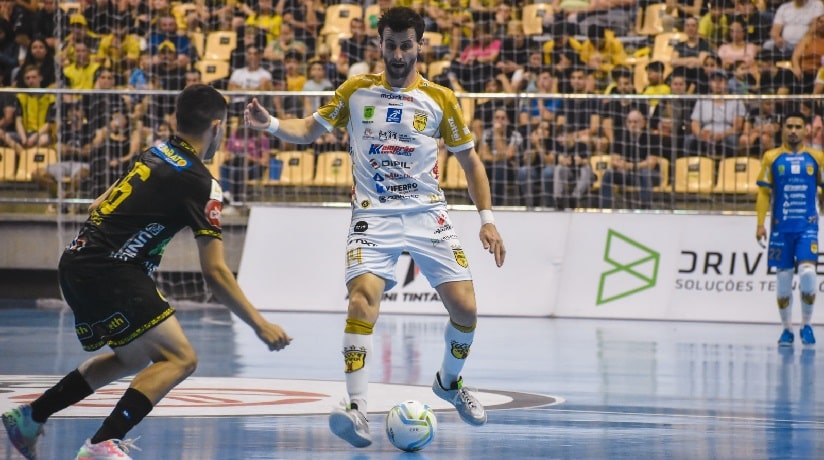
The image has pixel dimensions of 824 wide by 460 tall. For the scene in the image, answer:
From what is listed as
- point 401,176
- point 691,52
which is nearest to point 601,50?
point 691,52

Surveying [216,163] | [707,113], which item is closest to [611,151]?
[707,113]

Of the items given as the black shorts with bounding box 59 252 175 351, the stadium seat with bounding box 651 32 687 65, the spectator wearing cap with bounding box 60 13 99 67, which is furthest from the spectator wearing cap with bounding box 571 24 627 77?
the black shorts with bounding box 59 252 175 351

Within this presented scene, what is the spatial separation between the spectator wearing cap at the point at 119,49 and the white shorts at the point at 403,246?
1367cm

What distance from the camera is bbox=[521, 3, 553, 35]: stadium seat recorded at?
68.4ft

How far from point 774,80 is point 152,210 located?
1451 centimetres

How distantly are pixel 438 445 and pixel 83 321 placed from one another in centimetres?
214

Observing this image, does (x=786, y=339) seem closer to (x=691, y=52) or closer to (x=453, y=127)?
(x=691, y=52)

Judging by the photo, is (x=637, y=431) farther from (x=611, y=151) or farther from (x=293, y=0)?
(x=293, y=0)

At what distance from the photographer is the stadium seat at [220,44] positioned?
2105cm

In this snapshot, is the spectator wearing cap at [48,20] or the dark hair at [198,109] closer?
the dark hair at [198,109]

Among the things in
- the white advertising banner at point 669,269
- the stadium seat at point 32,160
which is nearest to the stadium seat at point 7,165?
the stadium seat at point 32,160

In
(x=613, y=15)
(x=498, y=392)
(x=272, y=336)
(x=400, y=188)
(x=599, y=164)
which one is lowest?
(x=498, y=392)

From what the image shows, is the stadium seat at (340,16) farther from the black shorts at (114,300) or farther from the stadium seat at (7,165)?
the black shorts at (114,300)

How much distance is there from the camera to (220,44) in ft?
69.5
